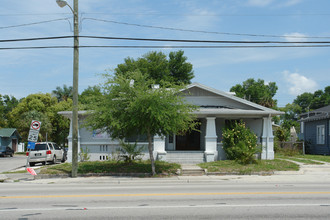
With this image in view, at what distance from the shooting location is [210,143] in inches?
854

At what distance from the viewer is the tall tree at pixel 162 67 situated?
49.6 m

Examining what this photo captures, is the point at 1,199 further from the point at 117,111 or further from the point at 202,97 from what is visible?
the point at 202,97

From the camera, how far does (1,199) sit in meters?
10.2

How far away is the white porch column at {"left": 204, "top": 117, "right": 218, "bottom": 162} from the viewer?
21.5 metres

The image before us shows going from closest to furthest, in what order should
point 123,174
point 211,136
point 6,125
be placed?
point 123,174 < point 211,136 < point 6,125

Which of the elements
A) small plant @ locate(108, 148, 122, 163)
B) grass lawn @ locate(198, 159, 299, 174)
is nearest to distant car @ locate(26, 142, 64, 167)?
small plant @ locate(108, 148, 122, 163)

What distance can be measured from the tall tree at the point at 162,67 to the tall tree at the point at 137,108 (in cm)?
3076

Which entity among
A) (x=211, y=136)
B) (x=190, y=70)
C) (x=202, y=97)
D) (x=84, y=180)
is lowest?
(x=84, y=180)

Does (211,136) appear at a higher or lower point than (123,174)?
higher

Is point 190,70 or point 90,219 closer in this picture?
point 90,219

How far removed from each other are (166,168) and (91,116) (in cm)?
489

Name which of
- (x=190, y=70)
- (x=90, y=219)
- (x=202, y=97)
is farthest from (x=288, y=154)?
(x=190, y=70)

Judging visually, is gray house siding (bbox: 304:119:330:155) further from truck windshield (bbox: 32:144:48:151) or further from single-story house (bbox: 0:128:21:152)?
single-story house (bbox: 0:128:21:152)

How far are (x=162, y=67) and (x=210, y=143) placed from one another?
31.0 metres
